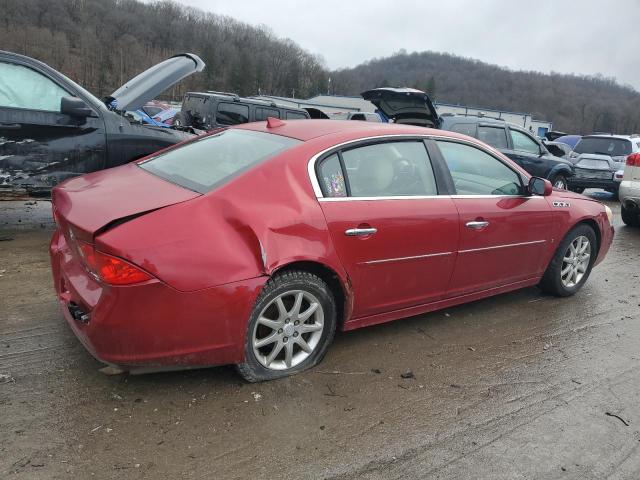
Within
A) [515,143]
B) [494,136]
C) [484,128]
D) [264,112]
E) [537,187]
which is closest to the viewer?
[537,187]

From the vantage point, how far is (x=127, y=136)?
5.73 m

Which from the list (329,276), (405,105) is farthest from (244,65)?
(329,276)

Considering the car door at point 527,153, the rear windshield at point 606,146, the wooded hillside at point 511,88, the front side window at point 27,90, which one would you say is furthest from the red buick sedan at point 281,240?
the wooded hillside at point 511,88

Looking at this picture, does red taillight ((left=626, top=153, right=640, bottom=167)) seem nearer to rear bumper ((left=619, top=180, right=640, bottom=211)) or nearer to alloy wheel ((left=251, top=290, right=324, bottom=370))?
rear bumper ((left=619, top=180, right=640, bottom=211))

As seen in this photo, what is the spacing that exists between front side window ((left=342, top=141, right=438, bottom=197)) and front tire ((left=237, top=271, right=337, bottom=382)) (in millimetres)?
687

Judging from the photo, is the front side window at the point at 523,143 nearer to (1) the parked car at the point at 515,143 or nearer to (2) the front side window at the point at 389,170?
(1) the parked car at the point at 515,143

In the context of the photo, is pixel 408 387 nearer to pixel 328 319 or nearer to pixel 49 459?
pixel 328 319

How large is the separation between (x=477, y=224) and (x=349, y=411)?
1.73 meters

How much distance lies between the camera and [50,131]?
531 cm

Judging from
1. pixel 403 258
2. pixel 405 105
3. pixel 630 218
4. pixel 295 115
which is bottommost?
pixel 630 218

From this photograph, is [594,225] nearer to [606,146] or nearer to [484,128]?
[484,128]

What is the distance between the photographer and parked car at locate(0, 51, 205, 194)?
5.18 meters

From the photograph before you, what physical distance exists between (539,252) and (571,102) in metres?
100

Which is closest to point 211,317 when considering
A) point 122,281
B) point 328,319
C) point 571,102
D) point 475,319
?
point 122,281
